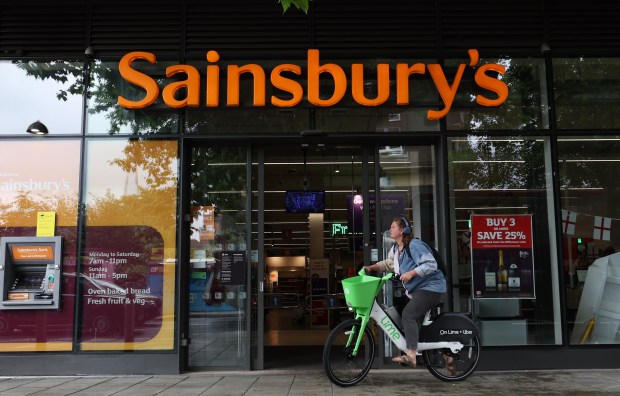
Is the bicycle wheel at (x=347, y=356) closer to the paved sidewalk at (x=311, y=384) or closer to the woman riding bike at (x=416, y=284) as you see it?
the paved sidewalk at (x=311, y=384)

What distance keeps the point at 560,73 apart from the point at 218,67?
173 inches

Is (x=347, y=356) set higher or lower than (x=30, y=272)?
lower

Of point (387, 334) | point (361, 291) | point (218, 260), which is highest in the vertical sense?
point (218, 260)

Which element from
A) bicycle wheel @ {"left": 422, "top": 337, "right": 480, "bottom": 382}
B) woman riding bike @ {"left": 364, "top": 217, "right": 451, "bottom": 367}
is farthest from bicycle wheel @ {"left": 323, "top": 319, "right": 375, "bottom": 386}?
bicycle wheel @ {"left": 422, "top": 337, "right": 480, "bottom": 382}

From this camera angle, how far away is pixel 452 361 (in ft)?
20.0

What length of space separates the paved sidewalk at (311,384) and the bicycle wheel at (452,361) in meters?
0.10

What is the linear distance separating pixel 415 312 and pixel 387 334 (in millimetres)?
405

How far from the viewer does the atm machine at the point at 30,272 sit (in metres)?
6.90

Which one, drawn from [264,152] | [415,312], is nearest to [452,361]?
[415,312]

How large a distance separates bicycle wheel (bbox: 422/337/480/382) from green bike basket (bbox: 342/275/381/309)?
907 mm

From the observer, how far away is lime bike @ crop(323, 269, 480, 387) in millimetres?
5809

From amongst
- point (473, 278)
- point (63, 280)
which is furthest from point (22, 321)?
point (473, 278)

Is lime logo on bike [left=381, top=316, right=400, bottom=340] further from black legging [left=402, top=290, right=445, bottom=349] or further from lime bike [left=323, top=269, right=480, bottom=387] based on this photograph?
black legging [left=402, top=290, right=445, bottom=349]

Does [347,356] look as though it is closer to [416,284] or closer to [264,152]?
[416,284]
